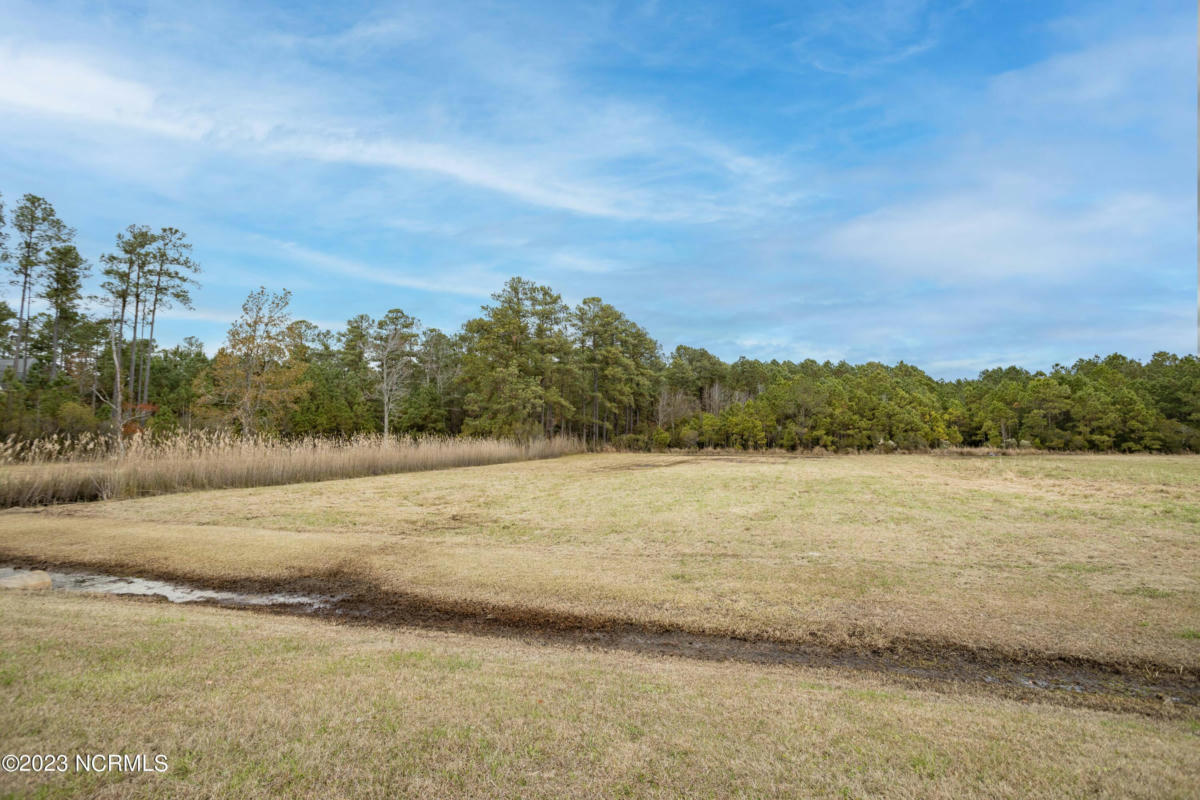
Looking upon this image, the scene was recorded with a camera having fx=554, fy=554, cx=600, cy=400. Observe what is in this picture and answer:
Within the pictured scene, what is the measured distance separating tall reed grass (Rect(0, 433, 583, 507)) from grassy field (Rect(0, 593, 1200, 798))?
1202 centimetres

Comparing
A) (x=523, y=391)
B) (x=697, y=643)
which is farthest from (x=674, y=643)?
(x=523, y=391)

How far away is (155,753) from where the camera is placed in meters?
→ 2.55

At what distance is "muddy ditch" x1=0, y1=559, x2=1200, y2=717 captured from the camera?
405cm

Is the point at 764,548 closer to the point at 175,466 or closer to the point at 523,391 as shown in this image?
the point at 175,466

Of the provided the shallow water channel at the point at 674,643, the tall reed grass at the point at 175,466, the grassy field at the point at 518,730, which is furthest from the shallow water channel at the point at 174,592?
the tall reed grass at the point at 175,466

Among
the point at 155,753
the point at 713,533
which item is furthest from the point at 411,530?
the point at 155,753

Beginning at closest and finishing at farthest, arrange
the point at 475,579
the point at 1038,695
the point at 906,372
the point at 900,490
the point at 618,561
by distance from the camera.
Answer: the point at 1038,695
the point at 475,579
the point at 618,561
the point at 900,490
the point at 906,372

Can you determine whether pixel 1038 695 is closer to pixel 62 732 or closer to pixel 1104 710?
pixel 1104 710

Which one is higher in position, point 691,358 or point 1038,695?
point 691,358

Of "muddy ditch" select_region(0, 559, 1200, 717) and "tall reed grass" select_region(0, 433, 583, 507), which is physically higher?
"tall reed grass" select_region(0, 433, 583, 507)

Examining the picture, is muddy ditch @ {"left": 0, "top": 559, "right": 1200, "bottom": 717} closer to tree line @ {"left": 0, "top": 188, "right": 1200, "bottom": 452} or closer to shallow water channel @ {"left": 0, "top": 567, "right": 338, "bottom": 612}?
shallow water channel @ {"left": 0, "top": 567, "right": 338, "bottom": 612}

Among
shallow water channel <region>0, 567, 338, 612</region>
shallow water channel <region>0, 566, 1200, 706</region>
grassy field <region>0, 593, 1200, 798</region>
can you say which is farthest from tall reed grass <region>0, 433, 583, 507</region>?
grassy field <region>0, 593, 1200, 798</region>

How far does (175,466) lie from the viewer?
14320 millimetres

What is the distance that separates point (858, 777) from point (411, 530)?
8.91 metres
